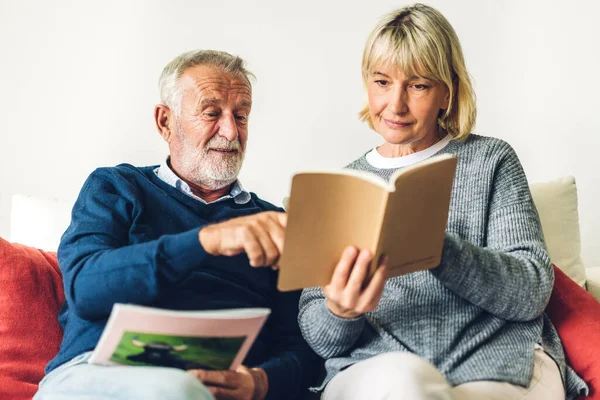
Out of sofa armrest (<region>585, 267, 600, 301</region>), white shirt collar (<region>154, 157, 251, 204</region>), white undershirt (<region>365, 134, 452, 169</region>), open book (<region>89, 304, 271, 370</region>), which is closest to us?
open book (<region>89, 304, 271, 370</region>)

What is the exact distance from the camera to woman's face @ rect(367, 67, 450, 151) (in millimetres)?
1643

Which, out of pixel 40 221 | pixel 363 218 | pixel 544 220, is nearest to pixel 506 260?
pixel 363 218

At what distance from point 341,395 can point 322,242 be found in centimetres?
37

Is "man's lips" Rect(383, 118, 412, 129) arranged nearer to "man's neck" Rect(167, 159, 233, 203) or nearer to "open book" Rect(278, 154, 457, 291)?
"open book" Rect(278, 154, 457, 291)

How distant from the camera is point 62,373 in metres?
1.43

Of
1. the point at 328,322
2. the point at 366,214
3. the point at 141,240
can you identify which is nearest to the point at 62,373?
the point at 141,240

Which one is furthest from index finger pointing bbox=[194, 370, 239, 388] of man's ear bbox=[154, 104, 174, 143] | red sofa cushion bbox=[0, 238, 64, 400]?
man's ear bbox=[154, 104, 174, 143]

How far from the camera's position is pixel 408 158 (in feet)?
5.59

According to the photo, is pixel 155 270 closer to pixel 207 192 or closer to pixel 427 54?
pixel 207 192

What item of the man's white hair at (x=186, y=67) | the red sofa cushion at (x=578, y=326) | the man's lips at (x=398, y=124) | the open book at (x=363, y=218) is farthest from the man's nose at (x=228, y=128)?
the red sofa cushion at (x=578, y=326)

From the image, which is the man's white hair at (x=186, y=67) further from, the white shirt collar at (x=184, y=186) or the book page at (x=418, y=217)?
the book page at (x=418, y=217)

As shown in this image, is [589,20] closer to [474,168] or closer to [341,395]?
[474,168]

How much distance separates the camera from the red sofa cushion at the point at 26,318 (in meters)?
1.67

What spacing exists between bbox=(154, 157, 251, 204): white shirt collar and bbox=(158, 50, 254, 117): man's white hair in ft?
0.49
